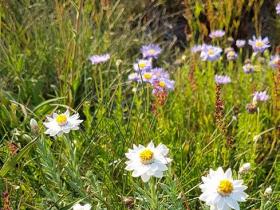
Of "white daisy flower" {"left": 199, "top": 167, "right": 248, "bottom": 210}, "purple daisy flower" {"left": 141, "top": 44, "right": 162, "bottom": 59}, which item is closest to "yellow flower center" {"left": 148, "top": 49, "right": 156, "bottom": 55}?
"purple daisy flower" {"left": 141, "top": 44, "right": 162, "bottom": 59}

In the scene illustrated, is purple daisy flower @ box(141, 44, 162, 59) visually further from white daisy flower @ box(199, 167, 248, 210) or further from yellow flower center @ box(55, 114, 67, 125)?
white daisy flower @ box(199, 167, 248, 210)

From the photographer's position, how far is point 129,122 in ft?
6.12

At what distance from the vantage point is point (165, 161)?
1285mm

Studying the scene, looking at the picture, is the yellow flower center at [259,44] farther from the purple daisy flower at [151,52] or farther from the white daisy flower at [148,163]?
the white daisy flower at [148,163]

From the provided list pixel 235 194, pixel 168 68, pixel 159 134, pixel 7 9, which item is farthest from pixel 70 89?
pixel 235 194

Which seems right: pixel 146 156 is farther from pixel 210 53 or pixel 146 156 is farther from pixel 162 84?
pixel 210 53

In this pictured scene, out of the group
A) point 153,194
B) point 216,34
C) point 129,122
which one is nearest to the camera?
point 153,194

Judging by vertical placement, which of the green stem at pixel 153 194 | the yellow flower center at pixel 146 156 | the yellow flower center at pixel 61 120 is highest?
the yellow flower center at pixel 61 120

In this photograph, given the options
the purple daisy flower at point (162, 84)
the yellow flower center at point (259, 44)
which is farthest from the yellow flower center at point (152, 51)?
the yellow flower center at point (259, 44)

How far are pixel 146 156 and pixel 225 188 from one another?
0.65ft

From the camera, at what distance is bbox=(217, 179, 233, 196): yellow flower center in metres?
1.20

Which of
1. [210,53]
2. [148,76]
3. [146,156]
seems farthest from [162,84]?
[146,156]

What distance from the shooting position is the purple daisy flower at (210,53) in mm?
2416

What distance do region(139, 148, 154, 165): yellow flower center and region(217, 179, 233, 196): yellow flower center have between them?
0.56 ft
